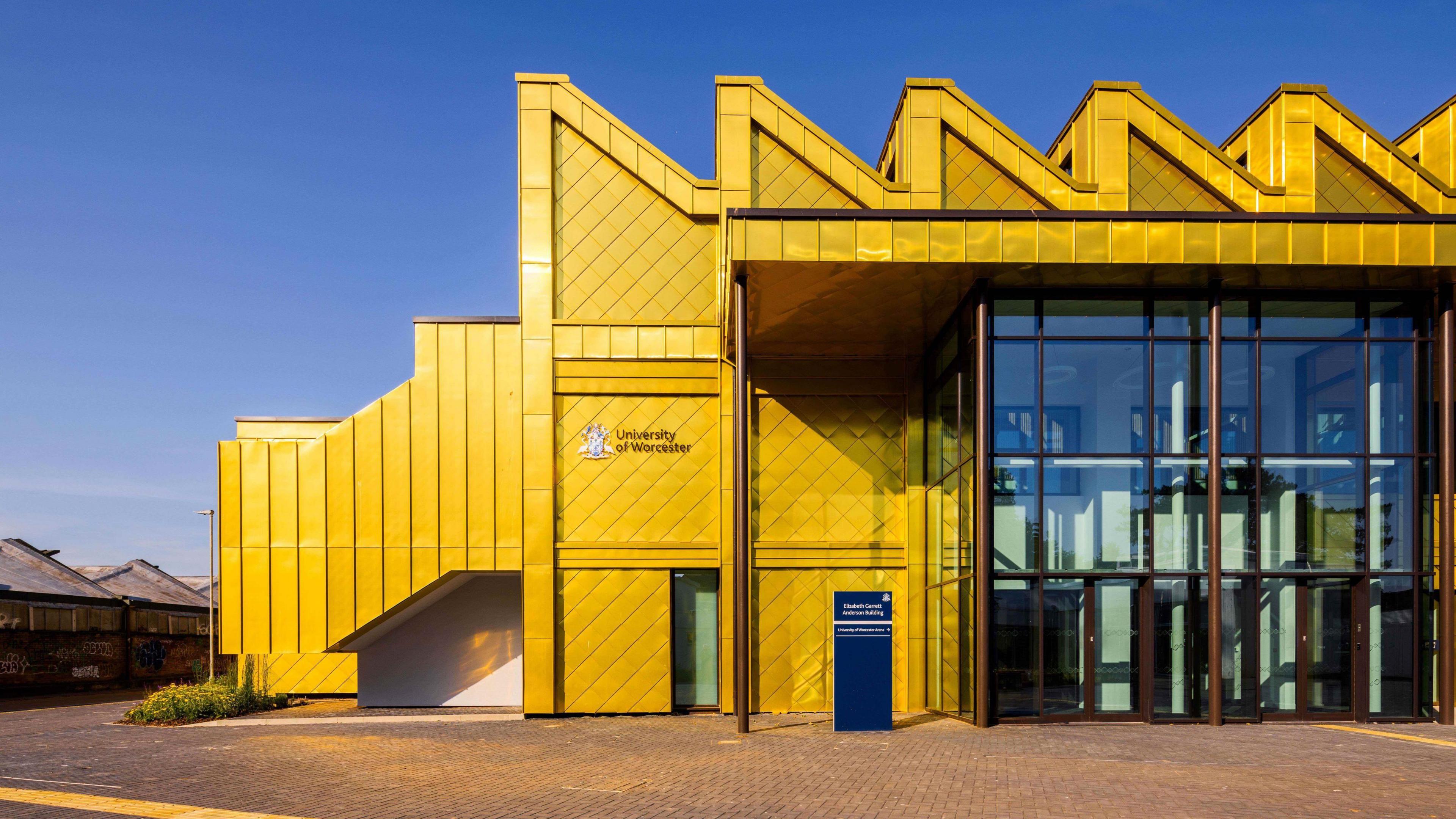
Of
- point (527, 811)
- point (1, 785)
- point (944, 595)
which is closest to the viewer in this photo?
point (527, 811)

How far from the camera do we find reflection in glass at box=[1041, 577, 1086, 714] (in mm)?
14875

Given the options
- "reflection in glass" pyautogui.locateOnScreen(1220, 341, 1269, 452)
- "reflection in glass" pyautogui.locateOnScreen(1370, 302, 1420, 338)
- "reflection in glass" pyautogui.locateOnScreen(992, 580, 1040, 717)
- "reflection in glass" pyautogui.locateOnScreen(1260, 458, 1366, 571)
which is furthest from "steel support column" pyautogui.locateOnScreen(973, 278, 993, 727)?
"reflection in glass" pyautogui.locateOnScreen(1370, 302, 1420, 338)

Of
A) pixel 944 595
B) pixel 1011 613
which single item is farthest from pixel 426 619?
pixel 1011 613

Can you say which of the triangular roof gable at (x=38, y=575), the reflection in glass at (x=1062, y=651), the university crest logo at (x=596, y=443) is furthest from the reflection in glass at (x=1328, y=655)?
the triangular roof gable at (x=38, y=575)

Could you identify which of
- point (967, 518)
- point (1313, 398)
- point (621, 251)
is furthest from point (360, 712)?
point (1313, 398)

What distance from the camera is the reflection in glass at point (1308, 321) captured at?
15.6 meters

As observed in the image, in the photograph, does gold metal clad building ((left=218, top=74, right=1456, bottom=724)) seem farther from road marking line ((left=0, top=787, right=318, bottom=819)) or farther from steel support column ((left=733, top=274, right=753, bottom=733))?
road marking line ((left=0, top=787, right=318, bottom=819))

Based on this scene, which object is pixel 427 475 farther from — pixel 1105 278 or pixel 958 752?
pixel 1105 278

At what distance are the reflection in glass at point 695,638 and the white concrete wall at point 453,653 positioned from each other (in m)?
4.07

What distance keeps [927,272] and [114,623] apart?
101 ft

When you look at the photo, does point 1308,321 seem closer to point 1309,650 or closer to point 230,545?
point 1309,650

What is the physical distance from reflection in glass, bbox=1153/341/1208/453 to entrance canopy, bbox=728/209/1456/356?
123 cm

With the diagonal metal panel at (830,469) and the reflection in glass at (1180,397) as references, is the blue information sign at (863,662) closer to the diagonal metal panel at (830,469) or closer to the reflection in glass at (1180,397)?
the diagonal metal panel at (830,469)

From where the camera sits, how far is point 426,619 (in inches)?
809
